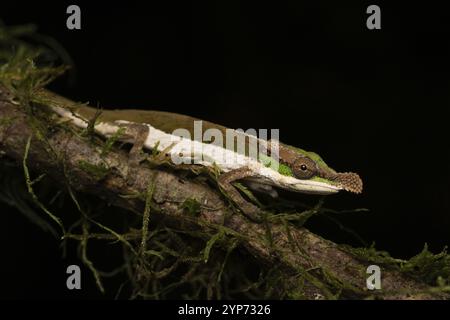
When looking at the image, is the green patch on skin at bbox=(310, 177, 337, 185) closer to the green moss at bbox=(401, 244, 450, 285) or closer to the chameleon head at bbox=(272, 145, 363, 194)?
the chameleon head at bbox=(272, 145, 363, 194)

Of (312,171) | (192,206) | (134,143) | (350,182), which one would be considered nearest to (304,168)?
(312,171)

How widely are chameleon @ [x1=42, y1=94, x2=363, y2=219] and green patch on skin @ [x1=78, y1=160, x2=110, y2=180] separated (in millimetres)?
82

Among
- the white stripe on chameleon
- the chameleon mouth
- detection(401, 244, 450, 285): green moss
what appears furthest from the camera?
the white stripe on chameleon

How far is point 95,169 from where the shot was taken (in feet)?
5.79

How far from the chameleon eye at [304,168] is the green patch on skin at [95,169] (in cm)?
58

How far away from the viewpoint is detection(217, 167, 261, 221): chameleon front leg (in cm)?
170

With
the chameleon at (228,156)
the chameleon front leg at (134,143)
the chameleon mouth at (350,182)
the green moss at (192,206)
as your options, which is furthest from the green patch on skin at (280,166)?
the chameleon front leg at (134,143)

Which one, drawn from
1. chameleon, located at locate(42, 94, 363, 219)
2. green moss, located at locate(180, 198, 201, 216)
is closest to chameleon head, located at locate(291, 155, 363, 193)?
chameleon, located at locate(42, 94, 363, 219)

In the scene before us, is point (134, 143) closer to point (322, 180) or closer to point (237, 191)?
point (237, 191)

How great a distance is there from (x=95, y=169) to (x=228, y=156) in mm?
414

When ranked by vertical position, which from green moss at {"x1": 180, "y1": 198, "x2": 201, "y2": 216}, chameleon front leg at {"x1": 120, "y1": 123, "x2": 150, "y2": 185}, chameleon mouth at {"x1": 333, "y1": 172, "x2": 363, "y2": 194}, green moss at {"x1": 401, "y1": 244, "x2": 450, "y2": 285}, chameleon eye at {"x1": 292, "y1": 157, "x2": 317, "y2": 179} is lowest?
green moss at {"x1": 401, "y1": 244, "x2": 450, "y2": 285}

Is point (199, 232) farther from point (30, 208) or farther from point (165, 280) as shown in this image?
point (30, 208)

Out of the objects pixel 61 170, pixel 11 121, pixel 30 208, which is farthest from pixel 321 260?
pixel 30 208

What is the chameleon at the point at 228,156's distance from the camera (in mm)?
1731
